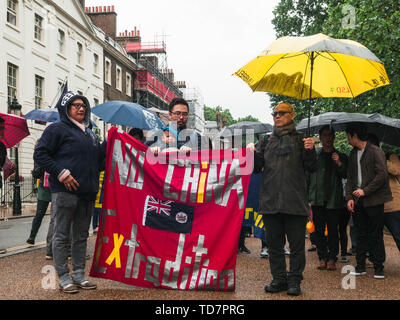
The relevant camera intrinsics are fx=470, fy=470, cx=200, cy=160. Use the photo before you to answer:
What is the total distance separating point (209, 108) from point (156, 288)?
107964 millimetres

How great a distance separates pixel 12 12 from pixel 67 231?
2039 centimetres

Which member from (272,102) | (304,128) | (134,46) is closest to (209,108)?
(134,46)

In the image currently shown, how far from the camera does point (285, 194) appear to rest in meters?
4.97

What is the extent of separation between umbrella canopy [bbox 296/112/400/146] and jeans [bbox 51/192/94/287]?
12.5ft

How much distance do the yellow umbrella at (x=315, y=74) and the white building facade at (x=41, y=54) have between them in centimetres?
1756

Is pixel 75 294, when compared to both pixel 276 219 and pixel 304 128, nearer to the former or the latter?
pixel 276 219

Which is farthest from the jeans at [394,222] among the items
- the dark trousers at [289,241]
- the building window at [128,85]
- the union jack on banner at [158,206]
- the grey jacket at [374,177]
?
the building window at [128,85]

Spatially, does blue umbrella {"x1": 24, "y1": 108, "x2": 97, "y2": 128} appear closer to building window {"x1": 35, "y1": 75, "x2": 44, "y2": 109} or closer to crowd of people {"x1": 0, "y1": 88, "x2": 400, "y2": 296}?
crowd of people {"x1": 0, "y1": 88, "x2": 400, "y2": 296}

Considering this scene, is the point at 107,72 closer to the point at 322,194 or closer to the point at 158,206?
the point at 322,194

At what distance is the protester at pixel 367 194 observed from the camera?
20.0 ft

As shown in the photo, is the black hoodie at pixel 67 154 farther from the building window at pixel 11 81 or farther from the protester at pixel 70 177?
the building window at pixel 11 81

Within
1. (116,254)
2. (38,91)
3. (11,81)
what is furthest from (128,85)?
Result: (116,254)

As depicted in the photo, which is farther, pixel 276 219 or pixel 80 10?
pixel 80 10

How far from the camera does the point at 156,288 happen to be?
16.2 feet
